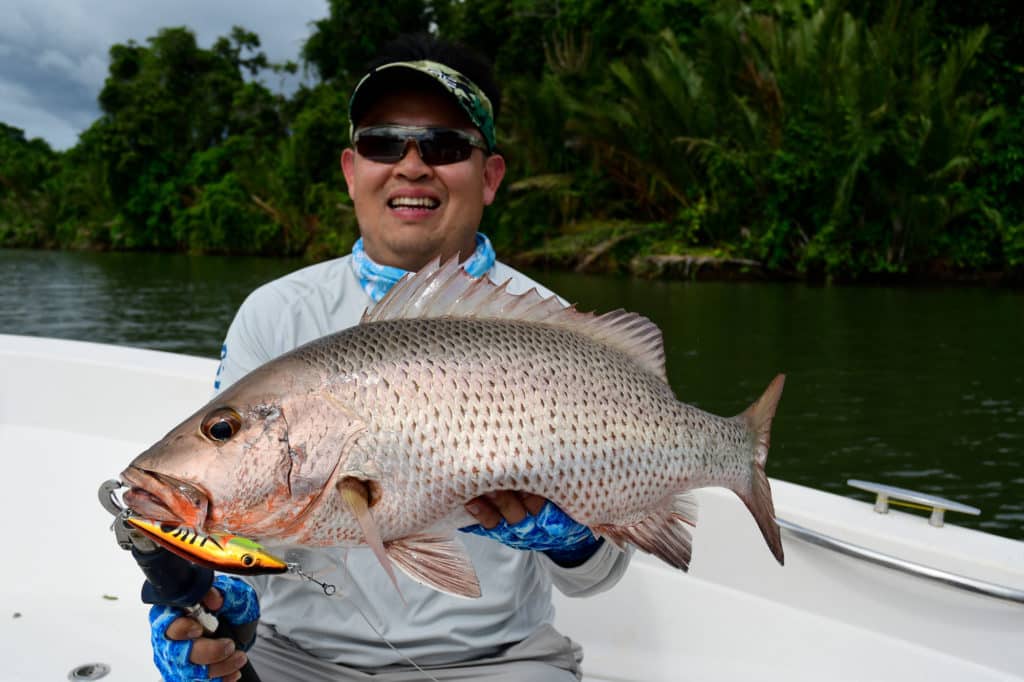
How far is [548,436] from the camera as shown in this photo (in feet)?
4.86

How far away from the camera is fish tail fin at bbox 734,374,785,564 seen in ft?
5.72

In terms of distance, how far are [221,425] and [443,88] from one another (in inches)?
49.7

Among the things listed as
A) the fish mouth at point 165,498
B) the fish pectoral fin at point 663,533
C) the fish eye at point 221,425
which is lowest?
the fish pectoral fin at point 663,533

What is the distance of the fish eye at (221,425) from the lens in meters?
1.37

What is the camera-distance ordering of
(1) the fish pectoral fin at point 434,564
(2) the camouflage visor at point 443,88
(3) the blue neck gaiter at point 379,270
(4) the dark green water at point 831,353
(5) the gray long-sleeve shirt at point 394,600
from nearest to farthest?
(1) the fish pectoral fin at point 434,564
(5) the gray long-sleeve shirt at point 394,600
(2) the camouflage visor at point 443,88
(3) the blue neck gaiter at point 379,270
(4) the dark green water at point 831,353

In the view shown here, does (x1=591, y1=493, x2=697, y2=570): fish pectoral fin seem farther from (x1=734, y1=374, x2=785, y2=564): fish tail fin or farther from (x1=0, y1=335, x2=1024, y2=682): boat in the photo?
(x1=0, y1=335, x2=1024, y2=682): boat

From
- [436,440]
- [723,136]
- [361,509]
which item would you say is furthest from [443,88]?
[723,136]

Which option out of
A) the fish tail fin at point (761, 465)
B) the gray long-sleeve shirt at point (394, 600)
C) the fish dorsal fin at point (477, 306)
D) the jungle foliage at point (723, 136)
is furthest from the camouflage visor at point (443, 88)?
the jungle foliage at point (723, 136)

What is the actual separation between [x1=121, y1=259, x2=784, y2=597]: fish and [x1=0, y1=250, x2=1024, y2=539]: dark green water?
17.4 feet

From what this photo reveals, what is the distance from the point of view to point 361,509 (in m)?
1.36

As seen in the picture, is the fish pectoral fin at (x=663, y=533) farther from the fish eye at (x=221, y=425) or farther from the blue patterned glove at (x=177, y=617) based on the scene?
the blue patterned glove at (x=177, y=617)

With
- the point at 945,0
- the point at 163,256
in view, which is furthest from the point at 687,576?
the point at 163,256

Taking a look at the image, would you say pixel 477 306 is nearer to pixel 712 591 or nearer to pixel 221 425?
pixel 221 425

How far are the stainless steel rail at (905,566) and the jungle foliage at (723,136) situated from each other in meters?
20.1
